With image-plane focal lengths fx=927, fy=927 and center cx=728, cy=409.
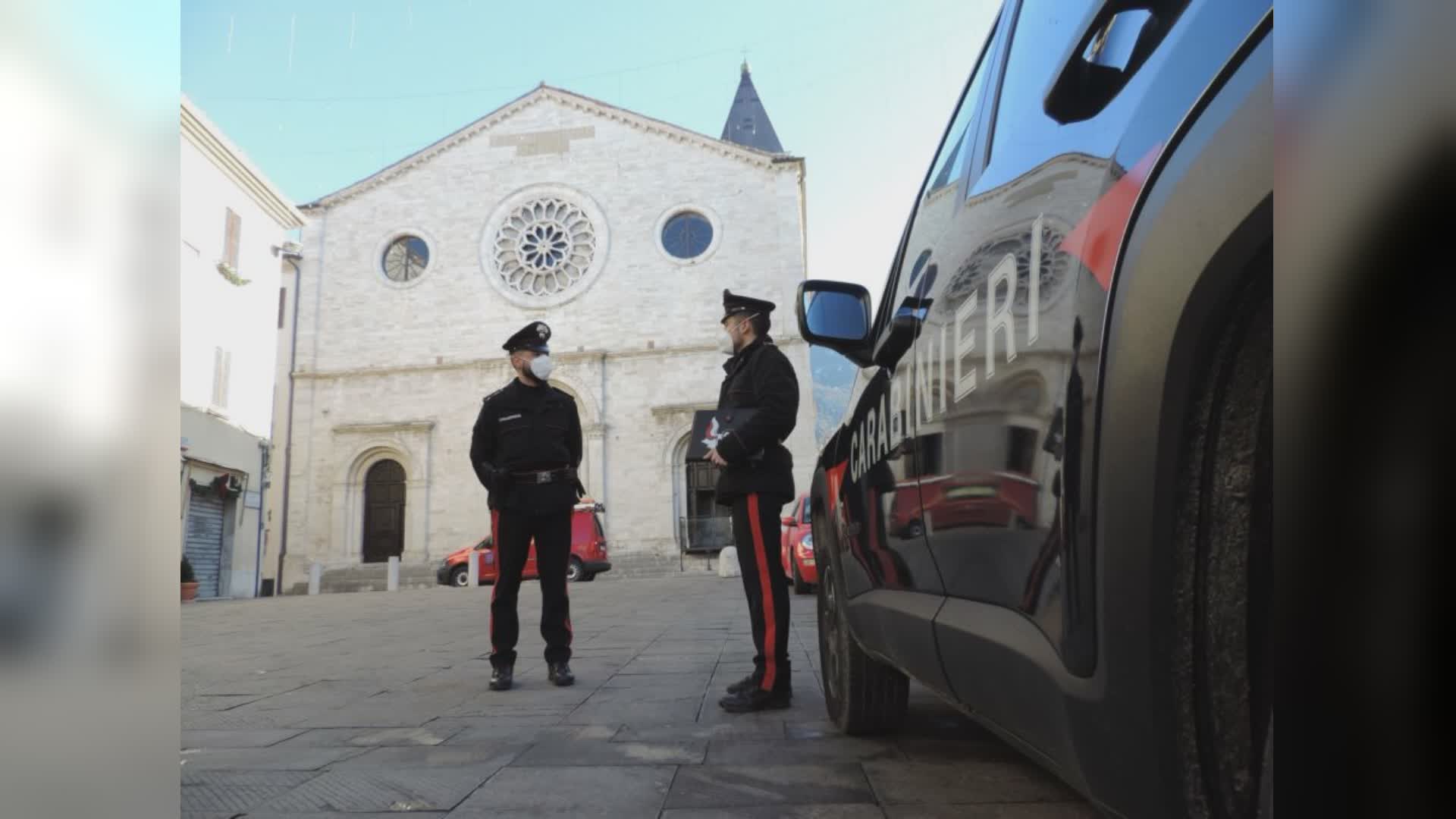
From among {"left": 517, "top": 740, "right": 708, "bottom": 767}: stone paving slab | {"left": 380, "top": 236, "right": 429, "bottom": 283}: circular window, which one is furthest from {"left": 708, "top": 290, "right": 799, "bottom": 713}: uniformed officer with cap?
{"left": 380, "top": 236, "right": 429, "bottom": 283}: circular window

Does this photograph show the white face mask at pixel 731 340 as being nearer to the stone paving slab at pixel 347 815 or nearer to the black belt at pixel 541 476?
the black belt at pixel 541 476

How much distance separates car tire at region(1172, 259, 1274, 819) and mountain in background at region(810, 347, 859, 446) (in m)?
1.84

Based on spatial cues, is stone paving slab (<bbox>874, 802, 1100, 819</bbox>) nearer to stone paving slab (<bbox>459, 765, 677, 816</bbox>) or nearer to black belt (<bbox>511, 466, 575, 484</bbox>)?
stone paving slab (<bbox>459, 765, 677, 816</bbox>)

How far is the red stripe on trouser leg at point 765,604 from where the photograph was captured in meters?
3.70

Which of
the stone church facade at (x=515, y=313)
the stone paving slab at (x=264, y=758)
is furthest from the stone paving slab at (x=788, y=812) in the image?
the stone church facade at (x=515, y=313)

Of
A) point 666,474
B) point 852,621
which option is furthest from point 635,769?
point 666,474

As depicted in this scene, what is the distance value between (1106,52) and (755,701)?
2.99 m

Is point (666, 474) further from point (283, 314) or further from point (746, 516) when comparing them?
point (746, 516)

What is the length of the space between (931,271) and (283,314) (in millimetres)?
31515

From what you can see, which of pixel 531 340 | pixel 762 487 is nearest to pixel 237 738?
pixel 762 487

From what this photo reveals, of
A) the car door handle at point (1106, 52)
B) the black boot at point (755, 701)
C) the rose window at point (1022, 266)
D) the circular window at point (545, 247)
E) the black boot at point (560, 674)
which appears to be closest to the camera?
the car door handle at point (1106, 52)

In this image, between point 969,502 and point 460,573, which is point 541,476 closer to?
point 969,502

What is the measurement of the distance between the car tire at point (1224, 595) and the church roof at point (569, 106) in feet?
93.0

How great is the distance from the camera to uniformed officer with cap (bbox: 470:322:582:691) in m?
4.62
